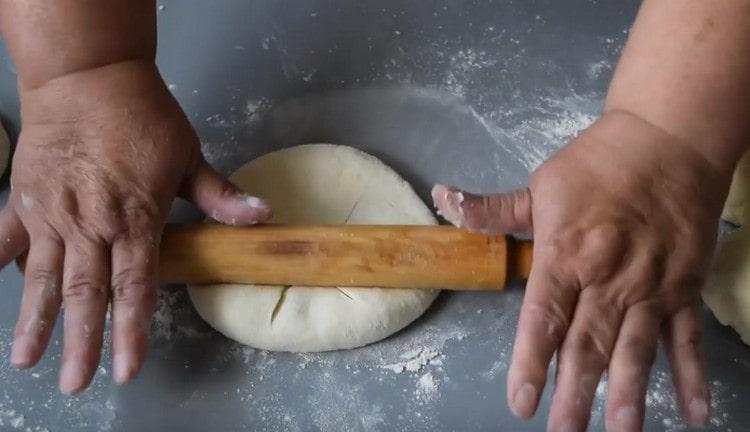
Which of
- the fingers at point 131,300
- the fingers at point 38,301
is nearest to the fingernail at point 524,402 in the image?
the fingers at point 131,300

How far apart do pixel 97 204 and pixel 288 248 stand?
0.24 metres

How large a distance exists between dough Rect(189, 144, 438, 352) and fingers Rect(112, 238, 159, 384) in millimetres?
99

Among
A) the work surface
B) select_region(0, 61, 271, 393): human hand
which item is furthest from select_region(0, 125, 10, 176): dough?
select_region(0, 61, 271, 393): human hand

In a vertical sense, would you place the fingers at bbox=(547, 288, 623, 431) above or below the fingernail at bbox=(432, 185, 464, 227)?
below

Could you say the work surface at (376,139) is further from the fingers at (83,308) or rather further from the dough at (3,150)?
the fingers at (83,308)

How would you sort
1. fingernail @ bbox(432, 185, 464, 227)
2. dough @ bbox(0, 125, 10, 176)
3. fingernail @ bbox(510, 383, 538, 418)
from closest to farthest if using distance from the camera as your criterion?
fingernail @ bbox(510, 383, 538, 418) → fingernail @ bbox(432, 185, 464, 227) → dough @ bbox(0, 125, 10, 176)

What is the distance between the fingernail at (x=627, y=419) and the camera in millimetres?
816

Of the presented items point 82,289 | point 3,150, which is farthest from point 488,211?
point 3,150

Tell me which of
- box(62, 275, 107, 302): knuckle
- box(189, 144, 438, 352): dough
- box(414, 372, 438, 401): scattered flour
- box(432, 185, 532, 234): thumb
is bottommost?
box(414, 372, 438, 401): scattered flour

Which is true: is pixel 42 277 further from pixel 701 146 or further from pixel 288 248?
pixel 701 146

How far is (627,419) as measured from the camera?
0.82 meters

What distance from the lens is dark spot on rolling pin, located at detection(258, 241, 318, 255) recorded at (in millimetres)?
991

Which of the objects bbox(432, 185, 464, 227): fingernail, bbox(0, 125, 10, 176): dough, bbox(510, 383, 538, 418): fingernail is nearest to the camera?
bbox(510, 383, 538, 418): fingernail

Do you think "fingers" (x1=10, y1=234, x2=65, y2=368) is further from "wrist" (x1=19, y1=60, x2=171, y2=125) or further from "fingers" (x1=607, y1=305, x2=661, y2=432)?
"fingers" (x1=607, y1=305, x2=661, y2=432)
